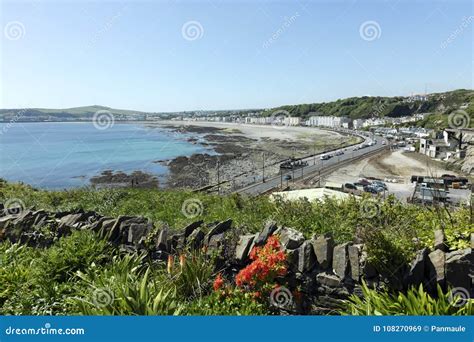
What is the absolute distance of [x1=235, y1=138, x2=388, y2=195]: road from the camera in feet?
143

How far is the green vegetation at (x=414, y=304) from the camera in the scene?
351 centimetres

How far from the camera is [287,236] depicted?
189 inches

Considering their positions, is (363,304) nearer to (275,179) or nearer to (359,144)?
(275,179)

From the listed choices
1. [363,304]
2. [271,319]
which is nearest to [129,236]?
[271,319]

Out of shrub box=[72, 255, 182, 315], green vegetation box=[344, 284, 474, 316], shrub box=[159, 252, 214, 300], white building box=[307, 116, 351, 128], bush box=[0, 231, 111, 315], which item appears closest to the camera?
green vegetation box=[344, 284, 474, 316]
